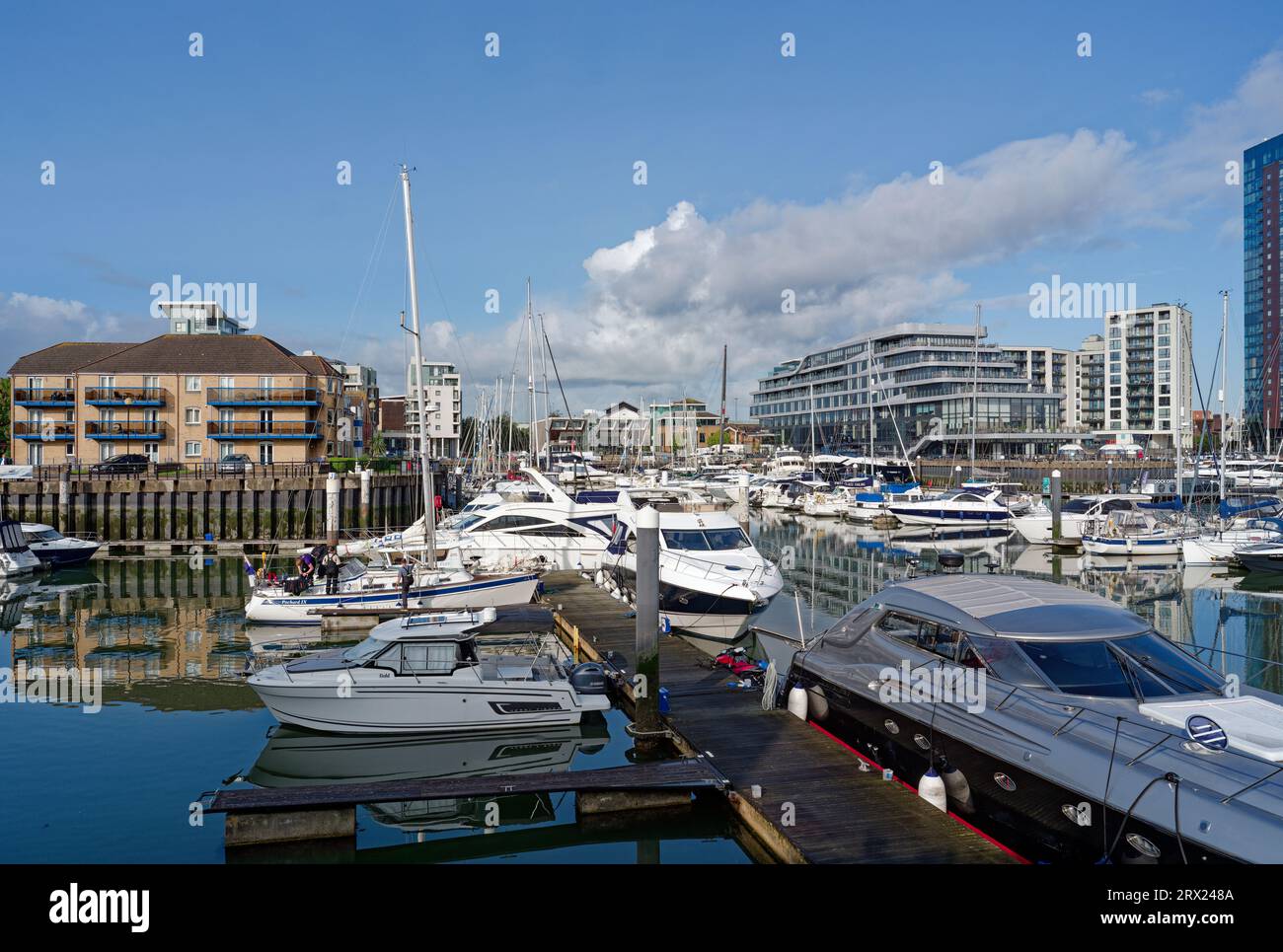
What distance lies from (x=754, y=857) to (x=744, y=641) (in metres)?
12.7

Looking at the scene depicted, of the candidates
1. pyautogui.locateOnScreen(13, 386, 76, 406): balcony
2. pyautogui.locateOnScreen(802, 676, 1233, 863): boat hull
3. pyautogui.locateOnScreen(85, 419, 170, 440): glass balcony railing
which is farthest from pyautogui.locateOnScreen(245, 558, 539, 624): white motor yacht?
pyautogui.locateOnScreen(13, 386, 76, 406): balcony

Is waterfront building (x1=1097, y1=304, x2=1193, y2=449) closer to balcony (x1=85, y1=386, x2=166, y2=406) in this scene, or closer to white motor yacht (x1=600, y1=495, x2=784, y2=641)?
balcony (x1=85, y1=386, x2=166, y2=406)

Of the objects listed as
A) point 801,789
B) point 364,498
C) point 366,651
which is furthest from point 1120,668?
point 364,498

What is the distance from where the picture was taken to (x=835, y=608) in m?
29.1

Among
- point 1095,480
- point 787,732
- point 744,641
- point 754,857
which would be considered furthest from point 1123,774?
point 1095,480

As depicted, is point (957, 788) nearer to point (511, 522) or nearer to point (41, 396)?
point (511, 522)

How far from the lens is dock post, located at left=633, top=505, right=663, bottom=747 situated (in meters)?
13.3

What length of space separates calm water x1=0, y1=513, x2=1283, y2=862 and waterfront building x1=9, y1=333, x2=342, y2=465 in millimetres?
35508

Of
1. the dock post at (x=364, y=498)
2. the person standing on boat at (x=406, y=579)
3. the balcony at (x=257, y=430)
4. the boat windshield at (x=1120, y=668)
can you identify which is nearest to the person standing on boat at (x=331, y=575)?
the person standing on boat at (x=406, y=579)

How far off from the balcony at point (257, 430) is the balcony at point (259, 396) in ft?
4.57

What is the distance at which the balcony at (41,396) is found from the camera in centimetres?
6274

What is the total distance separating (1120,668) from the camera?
9.84m
